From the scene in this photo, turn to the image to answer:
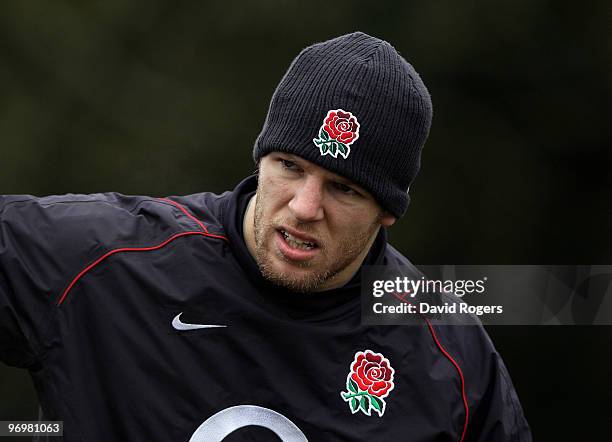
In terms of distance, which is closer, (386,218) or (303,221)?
(303,221)

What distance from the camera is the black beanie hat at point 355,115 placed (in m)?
2.11

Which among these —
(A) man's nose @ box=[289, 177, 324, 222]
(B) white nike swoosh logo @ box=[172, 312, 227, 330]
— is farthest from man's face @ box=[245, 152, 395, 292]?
(B) white nike swoosh logo @ box=[172, 312, 227, 330]

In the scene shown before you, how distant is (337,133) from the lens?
6.90 ft

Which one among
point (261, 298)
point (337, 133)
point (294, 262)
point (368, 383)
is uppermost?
point (337, 133)

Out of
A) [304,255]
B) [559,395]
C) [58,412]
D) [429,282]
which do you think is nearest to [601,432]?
[559,395]

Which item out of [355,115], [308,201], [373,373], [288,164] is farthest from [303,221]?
[373,373]

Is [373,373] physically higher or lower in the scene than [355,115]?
lower

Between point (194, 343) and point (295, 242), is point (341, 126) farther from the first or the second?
point (194, 343)

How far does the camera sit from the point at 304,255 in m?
2.11

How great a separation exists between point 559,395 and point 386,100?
282 centimetres

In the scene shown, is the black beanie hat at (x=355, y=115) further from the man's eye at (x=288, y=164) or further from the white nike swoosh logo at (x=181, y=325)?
the white nike swoosh logo at (x=181, y=325)

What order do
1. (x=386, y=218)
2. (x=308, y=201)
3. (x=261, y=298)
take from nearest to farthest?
(x=308, y=201)
(x=261, y=298)
(x=386, y=218)

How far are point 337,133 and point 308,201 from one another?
0.17 meters

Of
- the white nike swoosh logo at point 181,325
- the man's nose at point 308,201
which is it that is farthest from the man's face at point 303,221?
the white nike swoosh logo at point 181,325
